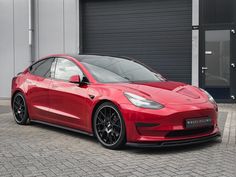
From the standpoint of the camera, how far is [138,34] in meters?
13.5

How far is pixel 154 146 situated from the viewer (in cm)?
584

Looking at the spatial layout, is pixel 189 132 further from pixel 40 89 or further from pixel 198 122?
pixel 40 89

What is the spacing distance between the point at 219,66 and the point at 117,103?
23.3 feet

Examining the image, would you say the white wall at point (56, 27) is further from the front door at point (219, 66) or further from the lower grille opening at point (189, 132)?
the lower grille opening at point (189, 132)

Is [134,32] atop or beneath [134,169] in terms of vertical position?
atop

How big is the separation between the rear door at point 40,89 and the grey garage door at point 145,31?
562 centimetres

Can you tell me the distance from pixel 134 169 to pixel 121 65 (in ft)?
8.85

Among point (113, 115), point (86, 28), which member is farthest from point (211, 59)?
point (113, 115)

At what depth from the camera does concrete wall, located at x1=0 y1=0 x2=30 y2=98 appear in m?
14.8

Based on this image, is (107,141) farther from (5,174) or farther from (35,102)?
(35,102)

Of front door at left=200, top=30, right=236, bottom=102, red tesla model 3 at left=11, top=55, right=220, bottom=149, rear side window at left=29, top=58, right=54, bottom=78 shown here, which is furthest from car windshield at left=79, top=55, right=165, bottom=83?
front door at left=200, top=30, right=236, bottom=102

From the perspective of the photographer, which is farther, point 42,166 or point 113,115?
point 113,115

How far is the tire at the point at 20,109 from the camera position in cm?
841

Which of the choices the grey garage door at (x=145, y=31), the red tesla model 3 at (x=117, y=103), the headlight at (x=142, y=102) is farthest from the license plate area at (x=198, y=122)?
the grey garage door at (x=145, y=31)
